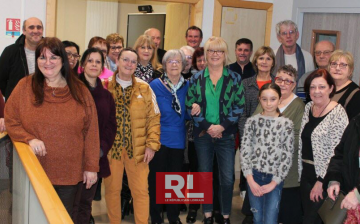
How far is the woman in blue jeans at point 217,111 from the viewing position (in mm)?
4285

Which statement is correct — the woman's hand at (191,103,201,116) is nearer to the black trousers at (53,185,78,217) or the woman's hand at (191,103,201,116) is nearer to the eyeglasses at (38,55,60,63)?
the black trousers at (53,185,78,217)

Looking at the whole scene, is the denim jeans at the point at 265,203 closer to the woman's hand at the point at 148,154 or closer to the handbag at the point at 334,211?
the handbag at the point at 334,211

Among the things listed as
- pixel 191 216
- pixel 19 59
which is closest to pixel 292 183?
pixel 191 216

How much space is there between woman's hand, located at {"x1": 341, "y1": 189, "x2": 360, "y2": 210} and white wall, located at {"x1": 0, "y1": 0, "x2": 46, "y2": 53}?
4445 mm

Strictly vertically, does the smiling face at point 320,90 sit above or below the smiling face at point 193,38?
below

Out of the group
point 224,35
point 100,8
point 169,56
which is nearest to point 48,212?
point 169,56

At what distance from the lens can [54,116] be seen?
2.94 meters

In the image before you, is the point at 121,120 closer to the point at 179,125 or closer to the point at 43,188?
the point at 179,125

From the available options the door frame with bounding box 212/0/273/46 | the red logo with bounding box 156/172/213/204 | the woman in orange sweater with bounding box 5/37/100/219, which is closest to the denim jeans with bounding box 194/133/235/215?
the red logo with bounding box 156/172/213/204

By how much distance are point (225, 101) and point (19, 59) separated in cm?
203

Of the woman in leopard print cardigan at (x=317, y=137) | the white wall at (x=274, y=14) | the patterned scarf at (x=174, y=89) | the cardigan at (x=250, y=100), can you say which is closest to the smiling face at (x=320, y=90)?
the woman in leopard print cardigan at (x=317, y=137)

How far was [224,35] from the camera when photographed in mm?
7113

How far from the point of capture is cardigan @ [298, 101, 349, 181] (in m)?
3.45

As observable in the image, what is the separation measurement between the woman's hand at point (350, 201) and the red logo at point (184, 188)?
182 cm
